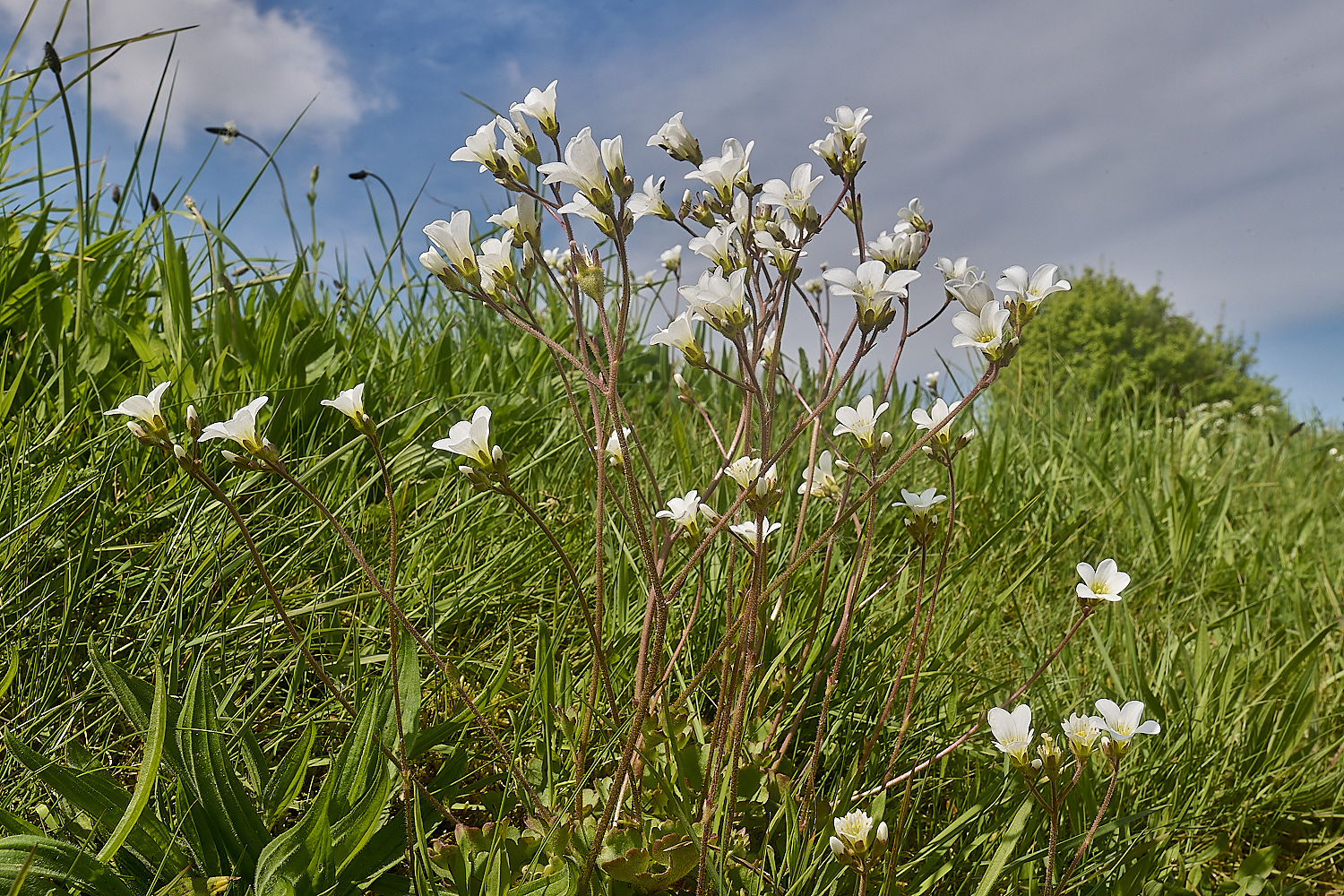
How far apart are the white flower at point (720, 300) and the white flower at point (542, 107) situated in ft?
1.49

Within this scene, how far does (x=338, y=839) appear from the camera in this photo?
4.23 feet

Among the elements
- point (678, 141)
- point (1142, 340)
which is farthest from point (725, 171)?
point (1142, 340)

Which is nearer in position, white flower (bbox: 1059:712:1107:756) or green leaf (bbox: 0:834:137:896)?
green leaf (bbox: 0:834:137:896)

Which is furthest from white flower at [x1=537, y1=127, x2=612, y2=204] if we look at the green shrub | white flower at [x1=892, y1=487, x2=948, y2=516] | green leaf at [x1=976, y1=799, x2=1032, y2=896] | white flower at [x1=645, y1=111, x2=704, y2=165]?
the green shrub

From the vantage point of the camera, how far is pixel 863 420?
5.12 feet

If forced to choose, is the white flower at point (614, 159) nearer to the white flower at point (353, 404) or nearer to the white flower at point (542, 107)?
the white flower at point (542, 107)

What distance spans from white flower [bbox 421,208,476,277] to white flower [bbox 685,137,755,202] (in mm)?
467

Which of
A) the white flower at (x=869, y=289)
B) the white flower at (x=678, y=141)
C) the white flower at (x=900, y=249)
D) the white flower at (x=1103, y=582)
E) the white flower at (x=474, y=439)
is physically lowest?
the white flower at (x=474, y=439)

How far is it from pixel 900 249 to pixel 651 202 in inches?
19.0

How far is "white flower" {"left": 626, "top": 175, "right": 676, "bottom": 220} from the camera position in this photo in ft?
5.01

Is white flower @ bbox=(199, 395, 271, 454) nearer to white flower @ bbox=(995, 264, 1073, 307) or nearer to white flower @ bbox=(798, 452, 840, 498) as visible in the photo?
white flower @ bbox=(798, 452, 840, 498)

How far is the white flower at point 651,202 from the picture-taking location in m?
1.53

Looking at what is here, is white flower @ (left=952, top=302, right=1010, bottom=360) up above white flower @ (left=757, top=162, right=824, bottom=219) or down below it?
below

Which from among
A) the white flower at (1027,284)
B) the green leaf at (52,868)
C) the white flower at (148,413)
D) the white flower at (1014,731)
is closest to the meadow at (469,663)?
the green leaf at (52,868)
